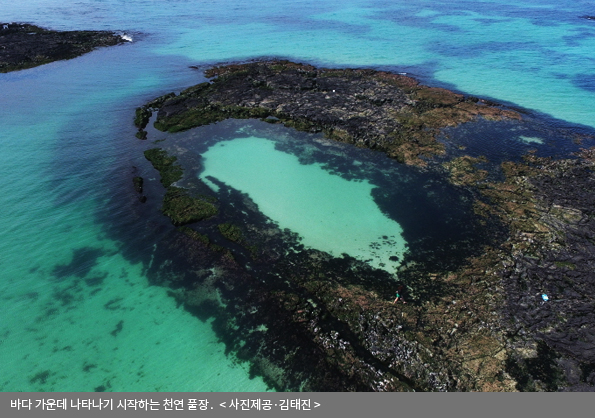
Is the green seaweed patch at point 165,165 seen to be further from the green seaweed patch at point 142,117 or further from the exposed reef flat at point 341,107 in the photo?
the green seaweed patch at point 142,117

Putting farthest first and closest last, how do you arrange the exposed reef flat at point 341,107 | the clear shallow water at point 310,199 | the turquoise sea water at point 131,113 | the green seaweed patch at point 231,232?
1. the exposed reef flat at point 341,107
2. the green seaweed patch at point 231,232
3. the clear shallow water at point 310,199
4. the turquoise sea water at point 131,113

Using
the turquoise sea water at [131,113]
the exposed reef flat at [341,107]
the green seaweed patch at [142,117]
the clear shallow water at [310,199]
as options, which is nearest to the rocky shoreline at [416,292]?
the clear shallow water at [310,199]

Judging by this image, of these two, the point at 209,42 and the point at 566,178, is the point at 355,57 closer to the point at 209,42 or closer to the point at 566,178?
the point at 209,42

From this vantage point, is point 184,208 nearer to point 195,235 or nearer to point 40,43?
point 195,235

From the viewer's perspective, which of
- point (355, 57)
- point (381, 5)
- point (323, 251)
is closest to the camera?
point (323, 251)

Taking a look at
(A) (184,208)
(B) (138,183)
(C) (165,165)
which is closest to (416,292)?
(A) (184,208)

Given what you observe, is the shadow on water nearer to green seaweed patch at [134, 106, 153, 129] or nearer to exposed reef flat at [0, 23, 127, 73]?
green seaweed patch at [134, 106, 153, 129]

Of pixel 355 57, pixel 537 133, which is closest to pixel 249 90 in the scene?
pixel 355 57
